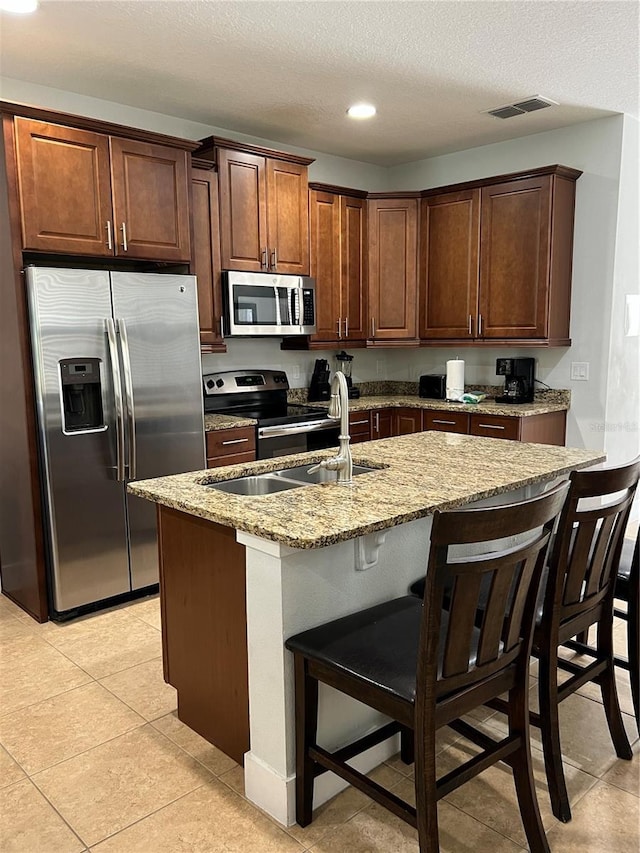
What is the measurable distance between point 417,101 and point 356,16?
1186 mm

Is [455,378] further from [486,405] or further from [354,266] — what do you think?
[354,266]

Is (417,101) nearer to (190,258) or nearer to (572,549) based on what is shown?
(190,258)

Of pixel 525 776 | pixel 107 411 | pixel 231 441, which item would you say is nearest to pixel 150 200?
pixel 107 411

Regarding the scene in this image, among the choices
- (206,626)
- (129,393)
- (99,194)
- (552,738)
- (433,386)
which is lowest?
(552,738)

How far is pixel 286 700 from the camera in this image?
188cm

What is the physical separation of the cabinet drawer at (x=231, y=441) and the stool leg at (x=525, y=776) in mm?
2398

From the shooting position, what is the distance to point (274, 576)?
1.83 meters

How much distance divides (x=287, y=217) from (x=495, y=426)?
6.34ft

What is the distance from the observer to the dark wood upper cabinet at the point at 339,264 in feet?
15.5

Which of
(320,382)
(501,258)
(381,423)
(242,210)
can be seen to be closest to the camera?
(242,210)

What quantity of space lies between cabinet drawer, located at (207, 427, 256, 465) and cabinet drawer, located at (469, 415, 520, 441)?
1503mm

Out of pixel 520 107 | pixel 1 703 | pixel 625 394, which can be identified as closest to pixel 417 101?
pixel 520 107

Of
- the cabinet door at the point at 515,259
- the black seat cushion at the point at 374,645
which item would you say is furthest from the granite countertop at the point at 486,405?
the black seat cushion at the point at 374,645

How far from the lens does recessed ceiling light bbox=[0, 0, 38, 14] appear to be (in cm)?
260
